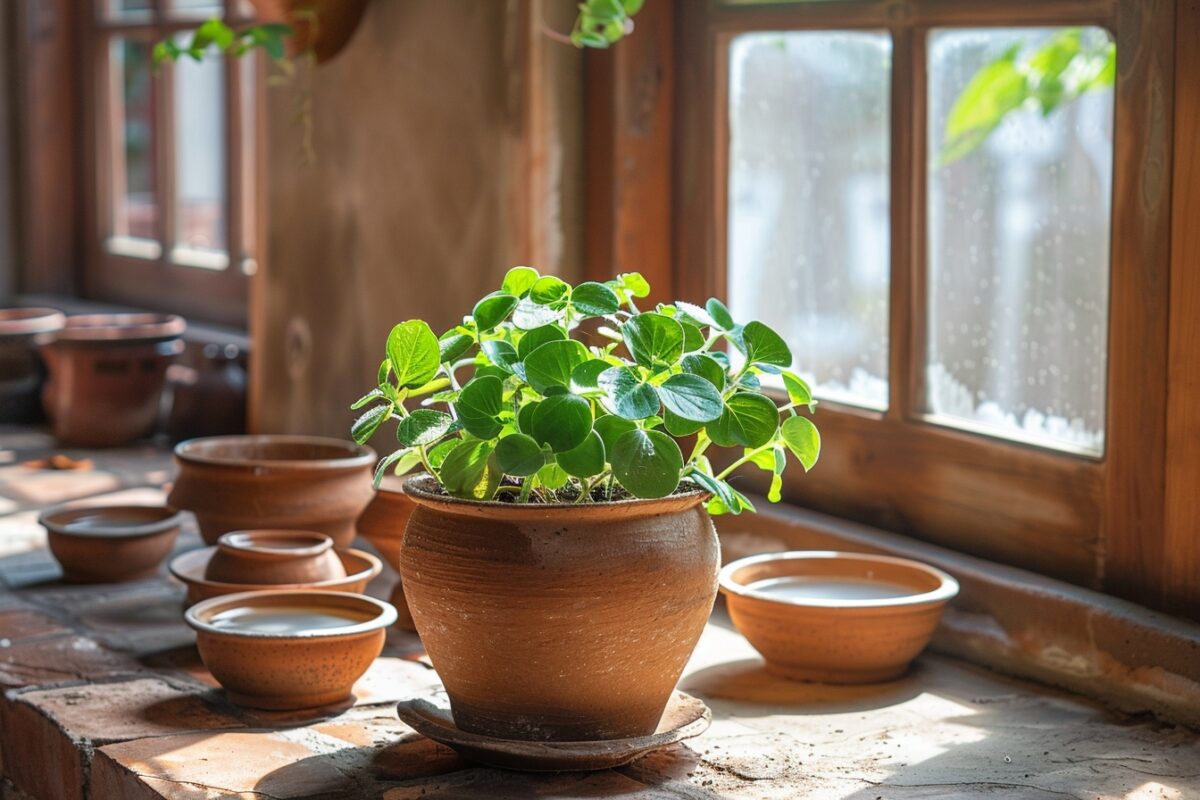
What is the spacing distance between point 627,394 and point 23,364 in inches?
132

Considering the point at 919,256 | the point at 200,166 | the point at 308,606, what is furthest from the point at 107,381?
the point at 919,256

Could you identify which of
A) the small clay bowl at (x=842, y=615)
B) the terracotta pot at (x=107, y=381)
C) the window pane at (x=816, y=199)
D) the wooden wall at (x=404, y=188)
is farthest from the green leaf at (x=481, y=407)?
the terracotta pot at (x=107, y=381)

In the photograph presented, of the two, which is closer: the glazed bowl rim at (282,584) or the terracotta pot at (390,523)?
the glazed bowl rim at (282,584)

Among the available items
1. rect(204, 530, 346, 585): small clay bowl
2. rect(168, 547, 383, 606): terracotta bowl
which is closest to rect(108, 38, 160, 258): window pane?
rect(168, 547, 383, 606): terracotta bowl

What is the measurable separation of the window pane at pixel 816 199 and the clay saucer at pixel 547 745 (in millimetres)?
982

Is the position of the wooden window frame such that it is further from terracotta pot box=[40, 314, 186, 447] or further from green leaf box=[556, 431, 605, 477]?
terracotta pot box=[40, 314, 186, 447]

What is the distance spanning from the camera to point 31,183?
5445mm

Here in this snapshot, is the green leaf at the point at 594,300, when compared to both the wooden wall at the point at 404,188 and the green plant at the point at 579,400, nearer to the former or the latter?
the green plant at the point at 579,400

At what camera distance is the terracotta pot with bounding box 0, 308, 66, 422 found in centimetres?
453

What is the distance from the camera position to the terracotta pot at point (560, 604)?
5.81 ft

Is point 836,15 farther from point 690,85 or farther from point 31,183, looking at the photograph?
point 31,183

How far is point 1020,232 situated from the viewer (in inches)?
98.4

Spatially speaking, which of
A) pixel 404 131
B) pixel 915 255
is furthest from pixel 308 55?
pixel 915 255

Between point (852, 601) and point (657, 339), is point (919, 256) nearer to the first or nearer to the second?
point (852, 601)
